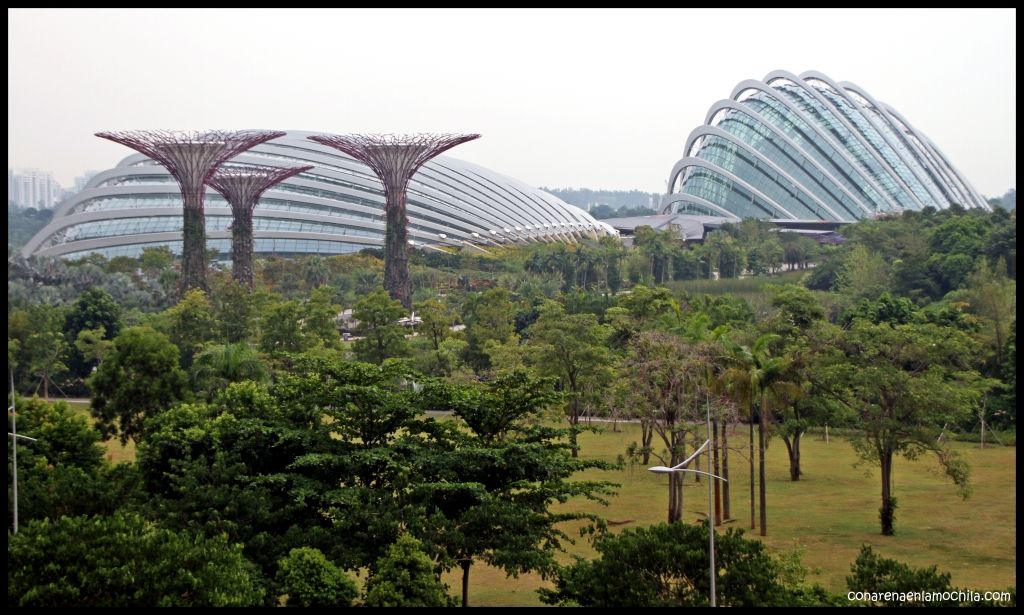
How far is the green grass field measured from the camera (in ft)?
Result: 76.8

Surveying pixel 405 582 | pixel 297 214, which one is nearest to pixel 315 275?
pixel 297 214

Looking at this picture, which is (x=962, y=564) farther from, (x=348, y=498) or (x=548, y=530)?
(x=348, y=498)

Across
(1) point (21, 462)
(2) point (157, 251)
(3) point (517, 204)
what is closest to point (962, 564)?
(1) point (21, 462)

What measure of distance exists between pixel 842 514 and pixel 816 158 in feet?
227

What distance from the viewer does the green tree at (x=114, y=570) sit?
1712 centimetres

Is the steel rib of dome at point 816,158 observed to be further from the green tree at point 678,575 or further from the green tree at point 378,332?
Answer: the green tree at point 678,575

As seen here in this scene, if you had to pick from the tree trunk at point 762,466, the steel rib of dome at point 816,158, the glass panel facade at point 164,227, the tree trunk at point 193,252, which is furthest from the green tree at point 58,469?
the steel rib of dome at point 816,158

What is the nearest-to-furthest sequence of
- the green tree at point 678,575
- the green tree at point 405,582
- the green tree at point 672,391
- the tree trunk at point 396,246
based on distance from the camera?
the green tree at point 678,575
the green tree at point 405,582
the green tree at point 672,391
the tree trunk at point 396,246

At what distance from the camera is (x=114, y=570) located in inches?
677

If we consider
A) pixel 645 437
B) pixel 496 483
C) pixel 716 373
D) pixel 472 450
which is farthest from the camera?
pixel 645 437

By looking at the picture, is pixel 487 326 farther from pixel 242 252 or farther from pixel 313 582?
pixel 313 582

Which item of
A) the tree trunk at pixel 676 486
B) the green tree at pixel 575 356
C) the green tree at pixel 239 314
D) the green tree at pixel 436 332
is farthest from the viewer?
the green tree at pixel 239 314

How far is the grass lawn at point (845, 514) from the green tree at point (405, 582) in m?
3.62

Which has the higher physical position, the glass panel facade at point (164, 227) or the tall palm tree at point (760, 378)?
the glass panel facade at point (164, 227)
